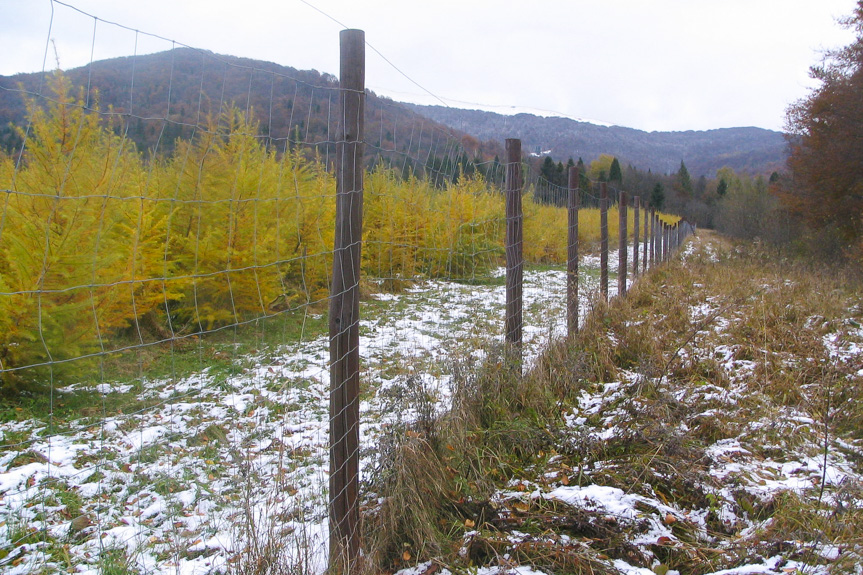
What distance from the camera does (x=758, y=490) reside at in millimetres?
2895

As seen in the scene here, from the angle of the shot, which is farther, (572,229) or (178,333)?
(178,333)

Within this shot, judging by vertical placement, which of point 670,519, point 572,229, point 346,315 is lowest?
point 670,519

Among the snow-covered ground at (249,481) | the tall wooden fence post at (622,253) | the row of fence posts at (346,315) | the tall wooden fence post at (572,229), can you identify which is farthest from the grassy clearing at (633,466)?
the tall wooden fence post at (622,253)

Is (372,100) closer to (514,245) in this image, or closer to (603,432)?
(514,245)

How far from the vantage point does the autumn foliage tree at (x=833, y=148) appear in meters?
12.9

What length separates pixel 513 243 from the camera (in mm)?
4273

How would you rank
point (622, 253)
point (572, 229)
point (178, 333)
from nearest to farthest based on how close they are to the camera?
point (572, 229)
point (178, 333)
point (622, 253)

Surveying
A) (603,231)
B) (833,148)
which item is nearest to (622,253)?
(603,231)

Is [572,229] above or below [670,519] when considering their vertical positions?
above

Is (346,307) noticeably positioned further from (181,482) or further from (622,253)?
(622,253)

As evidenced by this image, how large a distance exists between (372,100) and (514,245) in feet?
Answer: 6.00

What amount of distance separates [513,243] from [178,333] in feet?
15.8

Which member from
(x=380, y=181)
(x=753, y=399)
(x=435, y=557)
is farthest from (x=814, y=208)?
(x=435, y=557)

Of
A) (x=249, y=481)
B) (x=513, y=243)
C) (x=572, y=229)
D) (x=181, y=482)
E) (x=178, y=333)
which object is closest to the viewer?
(x=249, y=481)
